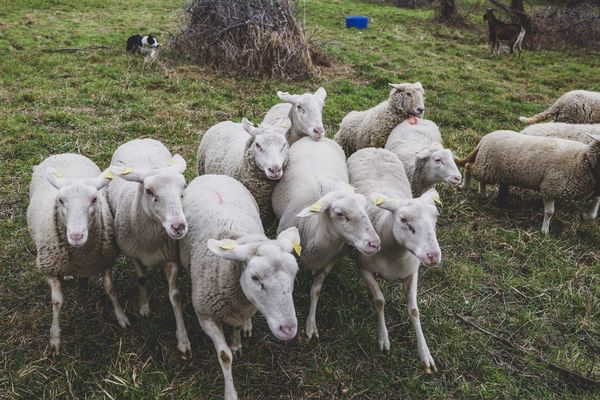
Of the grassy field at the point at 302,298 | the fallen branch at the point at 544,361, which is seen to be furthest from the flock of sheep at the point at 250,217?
the fallen branch at the point at 544,361

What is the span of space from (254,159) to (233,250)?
62.9 inches

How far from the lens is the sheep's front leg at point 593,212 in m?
5.18

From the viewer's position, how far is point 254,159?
415cm

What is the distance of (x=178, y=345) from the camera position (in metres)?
3.30

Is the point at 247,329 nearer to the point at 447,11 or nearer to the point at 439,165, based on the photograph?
the point at 439,165

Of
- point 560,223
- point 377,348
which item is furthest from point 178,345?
point 560,223

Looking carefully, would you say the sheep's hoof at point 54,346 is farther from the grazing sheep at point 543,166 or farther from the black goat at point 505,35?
the black goat at point 505,35

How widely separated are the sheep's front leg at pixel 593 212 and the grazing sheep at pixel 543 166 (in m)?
0.19

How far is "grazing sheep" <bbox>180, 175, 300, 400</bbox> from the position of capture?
8.44 ft

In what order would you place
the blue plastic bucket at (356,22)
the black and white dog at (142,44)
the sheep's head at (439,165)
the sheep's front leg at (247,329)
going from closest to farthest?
1. the sheep's front leg at (247,329)
2. the sheep's head at (439,165)
3. the black and white dog at (142,44)
4. the blue plastic bucket at (356,22)

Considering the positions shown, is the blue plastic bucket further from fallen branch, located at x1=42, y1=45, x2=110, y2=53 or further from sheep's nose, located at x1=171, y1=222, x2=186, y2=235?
sheep's nose, located at x1=171, y1=222, x2=186, y2=235

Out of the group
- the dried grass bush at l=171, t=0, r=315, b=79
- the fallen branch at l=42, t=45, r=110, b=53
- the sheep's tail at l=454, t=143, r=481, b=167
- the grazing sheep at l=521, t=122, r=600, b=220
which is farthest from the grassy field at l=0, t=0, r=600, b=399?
the fallen branch at l=42, t=45, r=110, b=53

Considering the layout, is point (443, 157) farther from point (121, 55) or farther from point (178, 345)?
point (121, 55)

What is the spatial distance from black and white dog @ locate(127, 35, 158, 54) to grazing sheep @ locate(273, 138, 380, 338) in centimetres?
663
